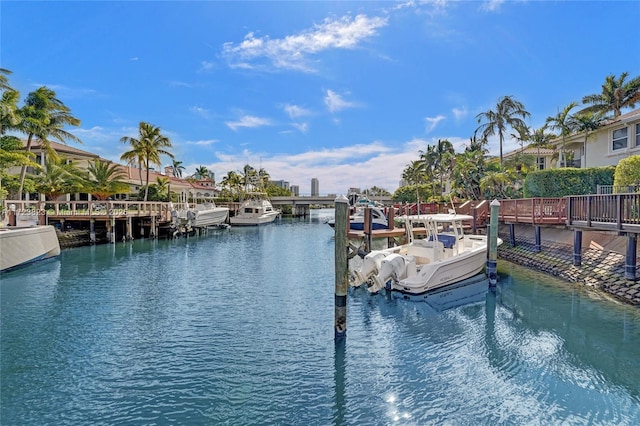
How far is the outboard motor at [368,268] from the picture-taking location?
14.8 meters

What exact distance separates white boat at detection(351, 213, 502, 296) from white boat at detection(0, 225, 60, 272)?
17903 mm

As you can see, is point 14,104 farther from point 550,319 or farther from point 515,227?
point 515,227

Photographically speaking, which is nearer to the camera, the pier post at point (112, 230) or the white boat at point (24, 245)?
the white boat at point (24, 245)

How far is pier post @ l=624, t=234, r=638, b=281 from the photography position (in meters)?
13.0

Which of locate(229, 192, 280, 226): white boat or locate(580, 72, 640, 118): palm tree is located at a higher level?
locate(580, 72, 640, 118): palm tree

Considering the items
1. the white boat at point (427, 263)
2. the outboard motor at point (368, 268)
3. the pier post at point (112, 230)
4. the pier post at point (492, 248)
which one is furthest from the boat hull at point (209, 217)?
the pier post at point (492, 248)

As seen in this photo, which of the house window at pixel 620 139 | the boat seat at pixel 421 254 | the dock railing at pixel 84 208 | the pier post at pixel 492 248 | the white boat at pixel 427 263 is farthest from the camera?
the dock railing at pixel 84 208

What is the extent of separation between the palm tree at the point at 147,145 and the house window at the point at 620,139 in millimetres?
42650

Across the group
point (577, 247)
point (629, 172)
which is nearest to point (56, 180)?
point (577, 247)

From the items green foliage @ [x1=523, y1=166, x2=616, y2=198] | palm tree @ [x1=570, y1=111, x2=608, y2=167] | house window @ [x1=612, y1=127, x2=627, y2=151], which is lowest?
green foliage @ [x1=523, y1=166, x2=616, y2=198]

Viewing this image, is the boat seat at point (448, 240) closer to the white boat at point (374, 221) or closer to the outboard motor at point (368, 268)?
the outboard motor at point (368, 268)

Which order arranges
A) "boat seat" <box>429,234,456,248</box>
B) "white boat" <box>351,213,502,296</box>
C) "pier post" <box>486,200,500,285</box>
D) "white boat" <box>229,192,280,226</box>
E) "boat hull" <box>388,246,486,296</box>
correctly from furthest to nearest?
1. "white boat" <box>229,192,280,226</box>
2. "pier post" <box>486,200,500,285</box>
3. "boat seat" <box>429,234,456,248</box>
4. "white boat" <box>351,213,502,296</box>
5. "boat hull" <box>388,246,486,296</box>

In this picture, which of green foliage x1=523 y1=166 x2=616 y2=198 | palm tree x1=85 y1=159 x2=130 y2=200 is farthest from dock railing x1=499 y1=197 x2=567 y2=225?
palm tree x1=85 y1=159 x2=130 y2=200

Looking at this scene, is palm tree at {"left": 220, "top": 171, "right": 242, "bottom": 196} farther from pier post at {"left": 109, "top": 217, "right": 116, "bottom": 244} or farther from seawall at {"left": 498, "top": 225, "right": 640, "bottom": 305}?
seawall at {"left": 498, "top": 225, "right": 640, "bottom": 305}
